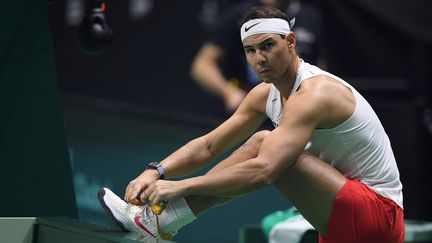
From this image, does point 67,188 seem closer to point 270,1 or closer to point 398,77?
point 270,1

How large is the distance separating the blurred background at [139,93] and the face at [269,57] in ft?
3.39

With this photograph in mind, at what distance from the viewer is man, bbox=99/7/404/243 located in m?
5.09

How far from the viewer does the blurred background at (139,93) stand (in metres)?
5.98

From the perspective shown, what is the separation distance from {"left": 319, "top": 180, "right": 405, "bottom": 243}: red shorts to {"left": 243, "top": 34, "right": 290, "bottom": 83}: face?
0.55 metres

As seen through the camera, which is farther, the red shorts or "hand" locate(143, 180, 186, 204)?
the red shorts

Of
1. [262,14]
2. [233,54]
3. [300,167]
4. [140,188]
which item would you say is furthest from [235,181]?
[233,54]

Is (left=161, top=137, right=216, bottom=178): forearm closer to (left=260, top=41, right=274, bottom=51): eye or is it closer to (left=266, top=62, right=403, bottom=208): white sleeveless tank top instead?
(left=266, top=62, right=403, bottom=208): white sleeveless tank top

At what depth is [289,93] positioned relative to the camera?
17.8ft

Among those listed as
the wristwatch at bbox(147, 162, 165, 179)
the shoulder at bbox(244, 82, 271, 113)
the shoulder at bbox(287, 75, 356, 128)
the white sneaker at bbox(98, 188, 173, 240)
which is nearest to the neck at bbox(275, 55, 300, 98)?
the shoulder at bbox(287, 75, 356, 128)

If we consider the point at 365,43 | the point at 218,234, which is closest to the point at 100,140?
the point at 218,234

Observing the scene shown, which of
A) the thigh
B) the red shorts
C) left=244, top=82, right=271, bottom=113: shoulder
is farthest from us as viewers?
left=244, top=82, right=271, bottom=113: shoulder

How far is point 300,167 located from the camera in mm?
5184

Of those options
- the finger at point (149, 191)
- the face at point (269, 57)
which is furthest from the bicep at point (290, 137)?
the finger at point (149, 191)

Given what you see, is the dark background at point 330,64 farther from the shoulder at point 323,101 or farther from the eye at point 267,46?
the shoulder at point 323,101
